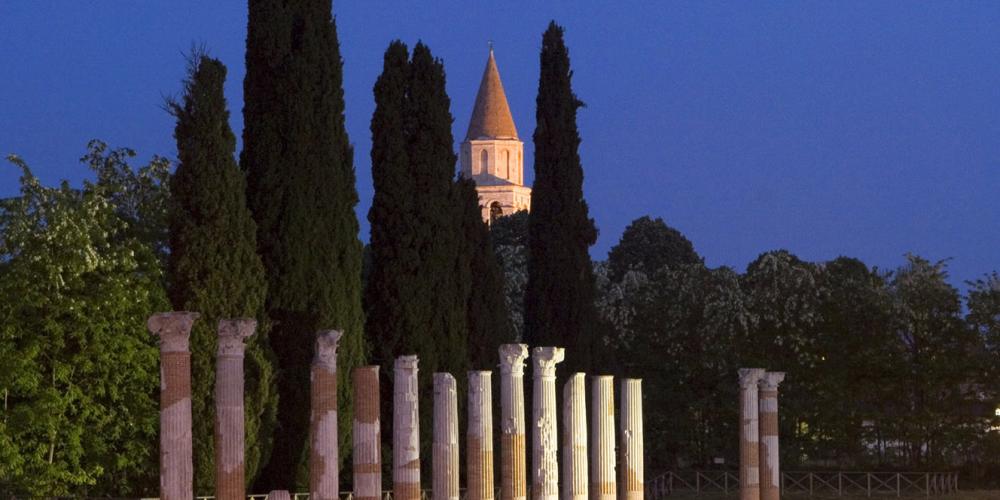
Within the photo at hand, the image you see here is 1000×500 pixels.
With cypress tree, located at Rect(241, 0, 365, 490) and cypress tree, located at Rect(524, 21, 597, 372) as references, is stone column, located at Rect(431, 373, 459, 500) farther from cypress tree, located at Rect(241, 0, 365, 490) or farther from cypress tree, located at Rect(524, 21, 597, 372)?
cypress tree, located at Rect(524, 21, 597, 372)

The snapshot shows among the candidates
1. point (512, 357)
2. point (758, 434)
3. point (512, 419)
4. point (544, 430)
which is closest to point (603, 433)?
point (544, 430)

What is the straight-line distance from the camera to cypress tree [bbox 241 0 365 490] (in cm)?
4153

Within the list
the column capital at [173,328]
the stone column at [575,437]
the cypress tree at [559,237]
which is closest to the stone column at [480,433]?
the stone column at [575,437]

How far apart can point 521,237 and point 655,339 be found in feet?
62.5

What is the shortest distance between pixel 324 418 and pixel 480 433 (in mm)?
5878

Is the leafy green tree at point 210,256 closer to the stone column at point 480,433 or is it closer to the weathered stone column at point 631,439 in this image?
the stone column at point 480,433

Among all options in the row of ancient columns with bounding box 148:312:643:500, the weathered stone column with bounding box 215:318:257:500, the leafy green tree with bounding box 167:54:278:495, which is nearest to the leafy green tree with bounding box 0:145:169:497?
the leafy green tree with bounding box 167:54:278:495

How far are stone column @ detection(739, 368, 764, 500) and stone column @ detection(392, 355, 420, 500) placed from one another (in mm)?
10694

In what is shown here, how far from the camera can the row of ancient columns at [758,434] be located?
143 ft

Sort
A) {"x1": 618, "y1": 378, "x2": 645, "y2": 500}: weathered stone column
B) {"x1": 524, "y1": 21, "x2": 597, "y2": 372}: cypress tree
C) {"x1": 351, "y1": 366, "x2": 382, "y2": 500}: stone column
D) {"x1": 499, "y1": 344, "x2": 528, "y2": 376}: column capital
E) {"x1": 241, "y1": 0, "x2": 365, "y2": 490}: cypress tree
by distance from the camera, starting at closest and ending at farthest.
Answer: {"x1": 351, "y1": 366, "x2": 382, "y2": 500}: stone column < {"x1": 499, "y1": 344, "x2": 528, "y2": 376}: column capital < {"x1": 618, "y1": 378, "x2": 645, "y2": 500}: weathered stone column < {"x1": 241, "y1": 0, "x2": 365, "y2": 490}: cypress tree < {"x1": 524, "y1": 21, "x2": 597, "y2": 372}: cypress tree

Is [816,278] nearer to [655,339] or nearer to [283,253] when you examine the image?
[655,339]

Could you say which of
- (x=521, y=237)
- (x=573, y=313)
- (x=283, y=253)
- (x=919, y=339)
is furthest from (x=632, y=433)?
(x=521, y=237)

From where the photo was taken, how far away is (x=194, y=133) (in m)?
39.1

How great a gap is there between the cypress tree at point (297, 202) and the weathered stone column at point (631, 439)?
21.4 feet
